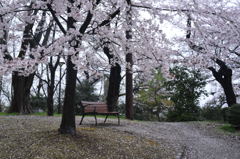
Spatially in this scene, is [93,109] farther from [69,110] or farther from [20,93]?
[20,93]

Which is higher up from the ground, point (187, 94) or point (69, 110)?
point (187, 94)

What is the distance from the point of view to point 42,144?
5.07 m

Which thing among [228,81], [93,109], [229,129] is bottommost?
[229,129]

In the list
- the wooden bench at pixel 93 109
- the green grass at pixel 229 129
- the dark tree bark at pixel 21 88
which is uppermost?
the dark tree bark at pixel 21 88

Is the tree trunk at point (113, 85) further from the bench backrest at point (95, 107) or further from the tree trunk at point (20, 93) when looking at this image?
the tree trunk at point (20, 93)

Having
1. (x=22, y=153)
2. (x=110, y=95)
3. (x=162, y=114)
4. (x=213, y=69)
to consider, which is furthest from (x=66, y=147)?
(x=162, y=114)

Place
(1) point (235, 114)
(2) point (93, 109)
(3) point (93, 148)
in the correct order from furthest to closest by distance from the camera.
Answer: (1) point (235, 114) < (2) point (93, 109) < (3) point (93, 148)

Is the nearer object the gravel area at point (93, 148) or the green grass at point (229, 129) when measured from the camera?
the gravel area at point (93, 148)

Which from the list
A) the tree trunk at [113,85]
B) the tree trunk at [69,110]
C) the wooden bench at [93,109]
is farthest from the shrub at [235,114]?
the tree trunk at [69,110]

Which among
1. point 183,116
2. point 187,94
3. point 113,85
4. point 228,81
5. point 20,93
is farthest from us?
point 187,94

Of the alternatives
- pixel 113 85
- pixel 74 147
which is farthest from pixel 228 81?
pixel 74 147

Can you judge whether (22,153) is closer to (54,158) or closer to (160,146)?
(54,158)

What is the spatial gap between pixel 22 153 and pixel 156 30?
3595 millimetres

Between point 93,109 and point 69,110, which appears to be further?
point 93,109
